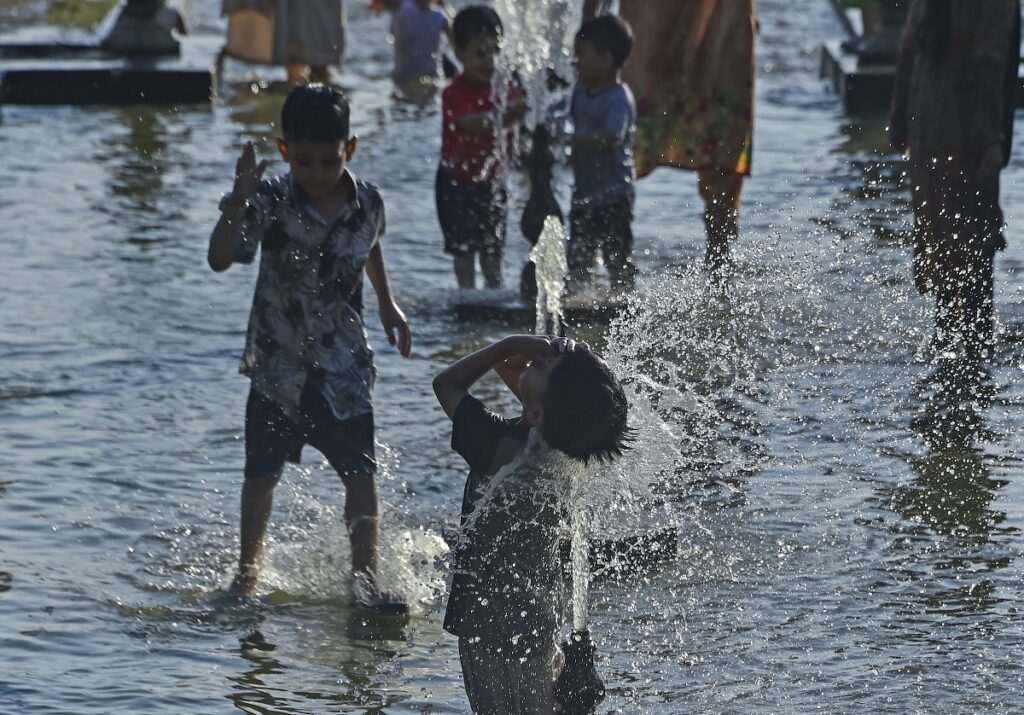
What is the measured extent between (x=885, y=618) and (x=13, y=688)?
209 cm

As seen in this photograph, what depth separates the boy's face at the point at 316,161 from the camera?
4770 millimetres

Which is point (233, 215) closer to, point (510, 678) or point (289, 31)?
point (510, 678)

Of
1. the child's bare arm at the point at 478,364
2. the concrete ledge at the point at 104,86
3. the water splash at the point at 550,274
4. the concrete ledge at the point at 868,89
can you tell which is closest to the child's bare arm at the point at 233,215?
the child's bare arm at the point at 478,364

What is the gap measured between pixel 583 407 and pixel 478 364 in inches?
12.3

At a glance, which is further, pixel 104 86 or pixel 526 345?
pixel 104 86

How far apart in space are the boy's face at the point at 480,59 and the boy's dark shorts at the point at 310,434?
3.47 metres

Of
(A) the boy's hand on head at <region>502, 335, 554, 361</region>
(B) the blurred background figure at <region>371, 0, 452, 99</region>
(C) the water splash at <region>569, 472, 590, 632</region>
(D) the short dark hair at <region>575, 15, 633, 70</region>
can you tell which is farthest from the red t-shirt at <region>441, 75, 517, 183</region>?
(B) the blurred background figure at <region>371, 0, 452, 99</region>

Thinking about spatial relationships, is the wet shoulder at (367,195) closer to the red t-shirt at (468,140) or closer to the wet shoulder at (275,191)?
the wet shoulder at (275,191)

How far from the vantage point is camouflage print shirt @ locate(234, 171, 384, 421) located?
15.9ft

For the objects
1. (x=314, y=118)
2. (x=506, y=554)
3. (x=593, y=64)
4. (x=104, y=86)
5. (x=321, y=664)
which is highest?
(x=314, y=118)

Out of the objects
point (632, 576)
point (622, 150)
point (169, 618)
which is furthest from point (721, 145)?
point (169, 618)

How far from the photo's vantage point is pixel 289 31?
572 inches

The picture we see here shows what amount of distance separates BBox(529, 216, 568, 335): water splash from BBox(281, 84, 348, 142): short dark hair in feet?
8.65

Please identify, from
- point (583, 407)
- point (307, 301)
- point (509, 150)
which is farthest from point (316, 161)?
point (509, 150)
